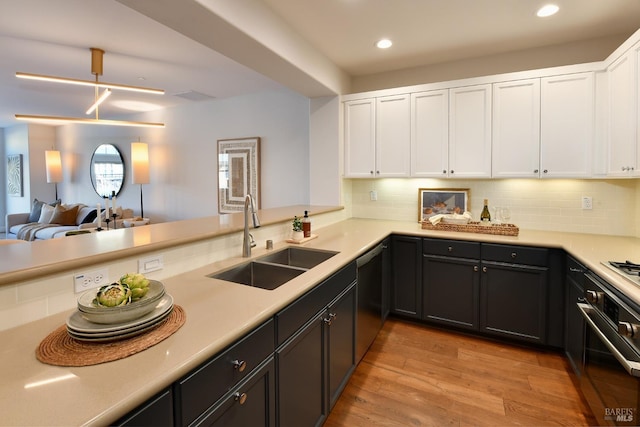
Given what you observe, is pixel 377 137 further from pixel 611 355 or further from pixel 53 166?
pixel 53 166

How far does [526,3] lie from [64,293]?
126 inches

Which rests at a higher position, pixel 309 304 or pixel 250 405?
pixel 309 304

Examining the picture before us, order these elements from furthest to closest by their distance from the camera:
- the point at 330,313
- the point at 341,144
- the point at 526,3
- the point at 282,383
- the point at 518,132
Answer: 1. the point at 341,144
2. the point at 518,132
3. the point at 526,3
4. the point at 330,313
5. the point at 282,383

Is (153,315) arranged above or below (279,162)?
below

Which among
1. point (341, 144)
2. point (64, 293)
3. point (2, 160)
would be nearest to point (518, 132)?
point (341, 144)

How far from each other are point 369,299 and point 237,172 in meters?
2.96

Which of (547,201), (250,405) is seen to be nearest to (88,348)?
(250,405)

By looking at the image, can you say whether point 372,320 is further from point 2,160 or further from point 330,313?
point 2,160

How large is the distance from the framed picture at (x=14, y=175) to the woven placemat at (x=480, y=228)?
29.4 ft

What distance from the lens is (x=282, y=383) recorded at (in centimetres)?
141

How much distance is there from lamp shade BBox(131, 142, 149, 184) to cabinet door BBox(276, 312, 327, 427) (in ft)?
15.5

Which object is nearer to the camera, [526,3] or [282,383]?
[282,383]

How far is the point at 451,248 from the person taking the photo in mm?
2885

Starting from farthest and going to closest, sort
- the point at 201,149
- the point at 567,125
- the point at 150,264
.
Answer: the point at 201,149 → the point at 567,125 → the point at 150,264
